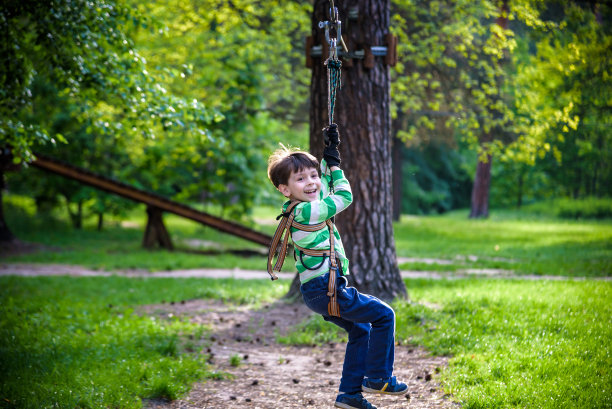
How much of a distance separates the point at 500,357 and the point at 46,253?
521 inches

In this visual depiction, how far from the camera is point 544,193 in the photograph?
3947 centimetres

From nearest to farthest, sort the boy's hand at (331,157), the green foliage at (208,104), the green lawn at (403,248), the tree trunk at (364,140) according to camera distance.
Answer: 1. the boy's hand at (331,157)
2. the tree trunk at (364,140)
3. the green lawn at (403,248)
4. the green foliage at (208,104)

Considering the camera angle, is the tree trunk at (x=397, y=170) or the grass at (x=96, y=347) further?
the tree trunk at (x=397, y=170)

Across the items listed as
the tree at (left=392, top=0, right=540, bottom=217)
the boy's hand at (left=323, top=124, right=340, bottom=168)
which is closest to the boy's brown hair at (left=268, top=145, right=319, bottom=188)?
the boy's hand at (left=323, top=124, right=340, bottom=168)

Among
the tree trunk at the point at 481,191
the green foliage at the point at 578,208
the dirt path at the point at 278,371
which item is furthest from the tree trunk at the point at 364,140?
the tree trunk at the point at 481,191

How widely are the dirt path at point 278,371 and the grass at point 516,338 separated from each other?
0.68 feet

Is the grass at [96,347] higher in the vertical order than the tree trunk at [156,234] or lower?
lower

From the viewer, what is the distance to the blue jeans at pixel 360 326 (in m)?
3.88

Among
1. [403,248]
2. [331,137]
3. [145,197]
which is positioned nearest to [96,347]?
[331,137]

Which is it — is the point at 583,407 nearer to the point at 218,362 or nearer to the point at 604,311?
the point at 604,311

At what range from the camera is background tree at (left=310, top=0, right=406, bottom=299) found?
23.7 feet

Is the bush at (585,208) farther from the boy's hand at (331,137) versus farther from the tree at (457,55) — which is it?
the boy's hand at (331,137)

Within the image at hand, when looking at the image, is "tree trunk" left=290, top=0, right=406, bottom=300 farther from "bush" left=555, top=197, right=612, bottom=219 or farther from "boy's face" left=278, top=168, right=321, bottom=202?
"bush" left=555, top=197, right=612, bottom=219

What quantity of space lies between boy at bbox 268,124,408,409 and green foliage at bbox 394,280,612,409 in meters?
0.79
